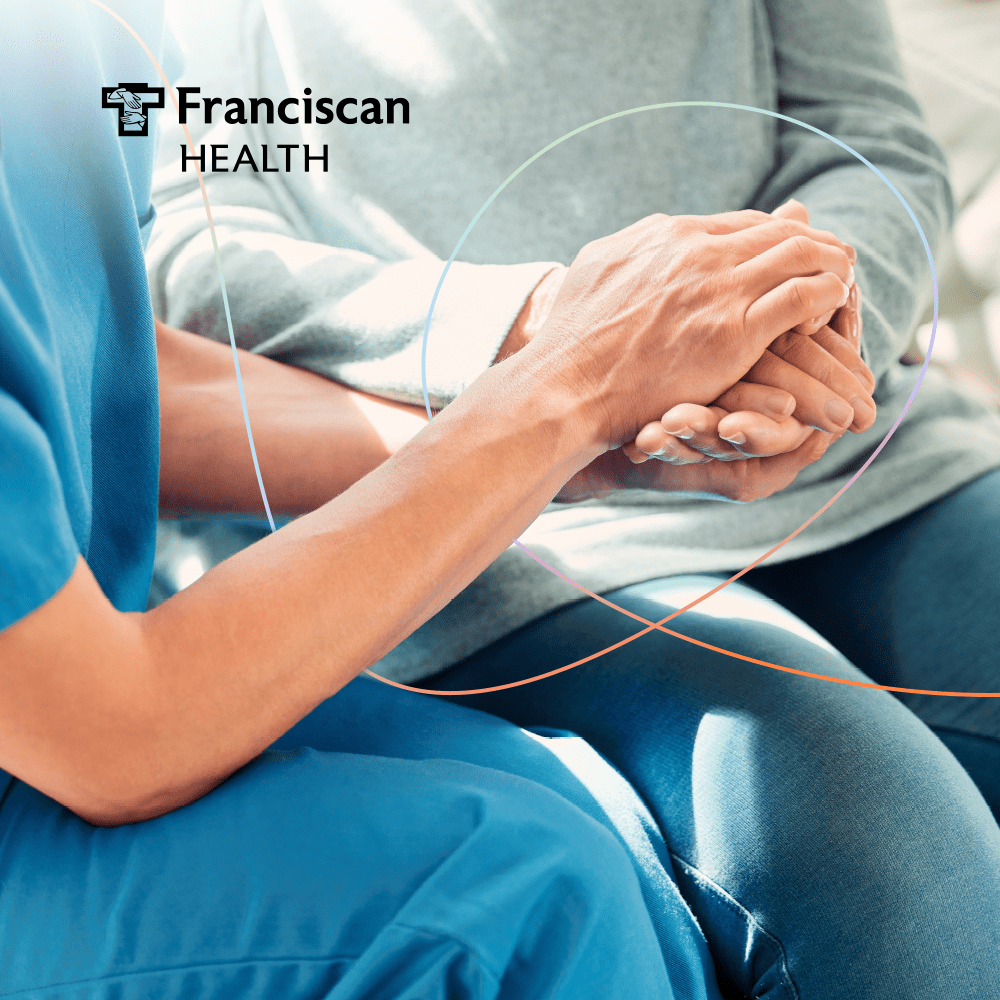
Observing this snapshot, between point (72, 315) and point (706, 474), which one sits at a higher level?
point (72, 315)

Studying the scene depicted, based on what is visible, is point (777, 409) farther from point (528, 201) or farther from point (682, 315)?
point (528, 201)

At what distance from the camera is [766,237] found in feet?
1.54

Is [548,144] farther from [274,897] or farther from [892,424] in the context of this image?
[274,897]

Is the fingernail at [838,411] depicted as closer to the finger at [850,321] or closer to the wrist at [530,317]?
the finger at [850,321]

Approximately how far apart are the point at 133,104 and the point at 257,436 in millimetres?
212

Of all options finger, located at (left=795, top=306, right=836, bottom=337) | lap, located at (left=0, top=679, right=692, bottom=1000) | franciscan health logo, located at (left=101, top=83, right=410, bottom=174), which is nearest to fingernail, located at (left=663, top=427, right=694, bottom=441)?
finger, located at (left=795, top=306, right=836, bottom=337)

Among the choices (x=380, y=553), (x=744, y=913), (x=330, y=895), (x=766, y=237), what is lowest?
(x=744, y=913)

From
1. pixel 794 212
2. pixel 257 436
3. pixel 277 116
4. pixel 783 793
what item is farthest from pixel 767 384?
pixel 277 116

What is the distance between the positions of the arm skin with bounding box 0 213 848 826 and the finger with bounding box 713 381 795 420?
0.01 meters

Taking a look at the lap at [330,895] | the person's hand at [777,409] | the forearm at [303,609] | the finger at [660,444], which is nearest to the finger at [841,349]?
the person's hand at [777,409]

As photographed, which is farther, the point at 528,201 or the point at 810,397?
the point at 528,201

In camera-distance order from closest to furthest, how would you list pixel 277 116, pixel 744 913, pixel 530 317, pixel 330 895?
pixel 330 895 < pixel 744 913 < pixel 530 317 < pixel 277 116

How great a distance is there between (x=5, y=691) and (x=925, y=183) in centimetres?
70

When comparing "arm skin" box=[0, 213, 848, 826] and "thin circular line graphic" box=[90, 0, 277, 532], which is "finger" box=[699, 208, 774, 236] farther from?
"thin circular line graphic" box=[90, 0, 277, 532]
